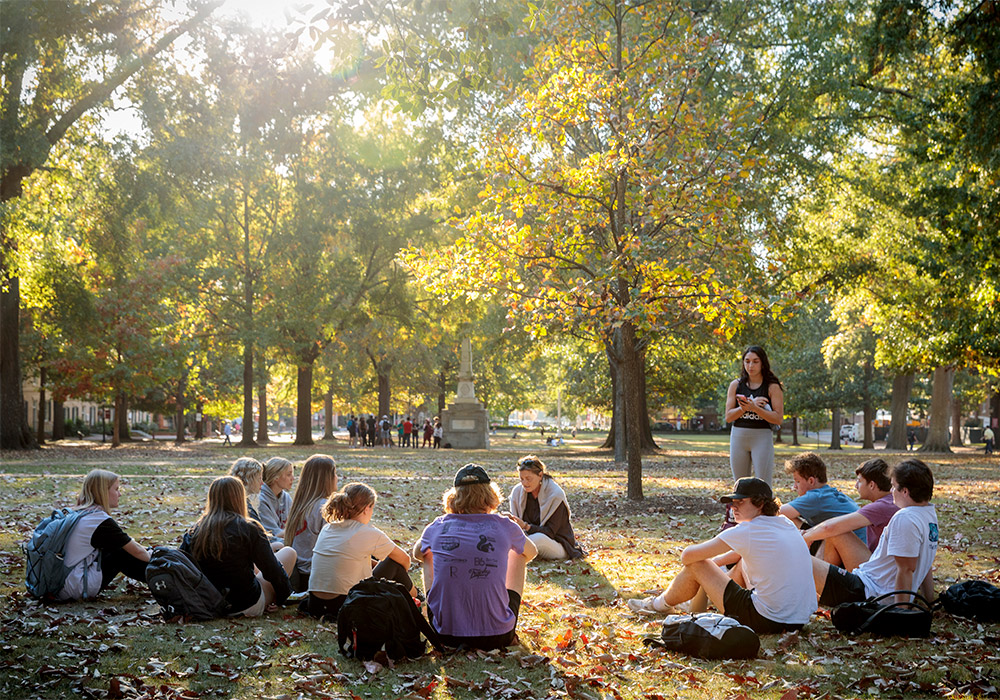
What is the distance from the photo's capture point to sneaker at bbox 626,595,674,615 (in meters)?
7.04

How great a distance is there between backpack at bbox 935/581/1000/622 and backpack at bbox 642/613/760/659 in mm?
1937

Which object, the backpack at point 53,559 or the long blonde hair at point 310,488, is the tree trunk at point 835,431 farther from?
the backpack at point 53,559

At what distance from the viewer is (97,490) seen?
7.11 meters

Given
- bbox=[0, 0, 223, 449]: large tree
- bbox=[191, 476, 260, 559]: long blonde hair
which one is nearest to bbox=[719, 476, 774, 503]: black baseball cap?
bbox=[191, 476, 260, 559]: long blonde hair

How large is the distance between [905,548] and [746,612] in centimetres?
127

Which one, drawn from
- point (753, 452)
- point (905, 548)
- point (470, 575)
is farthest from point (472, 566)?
point (753, 452)

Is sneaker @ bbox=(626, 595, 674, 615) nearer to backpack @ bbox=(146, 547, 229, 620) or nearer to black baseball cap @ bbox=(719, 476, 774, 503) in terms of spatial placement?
black baseball cap @ bbox=(719, 476, 774, 503)

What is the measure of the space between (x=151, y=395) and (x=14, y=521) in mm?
48774

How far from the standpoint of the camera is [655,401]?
179 feet

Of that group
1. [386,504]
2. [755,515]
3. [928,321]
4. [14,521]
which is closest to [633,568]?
[755,515]

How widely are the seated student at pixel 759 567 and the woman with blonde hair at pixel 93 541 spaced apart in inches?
177

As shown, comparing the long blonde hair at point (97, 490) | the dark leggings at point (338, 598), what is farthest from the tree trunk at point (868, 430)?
the long blonde hair at point (97, 490)

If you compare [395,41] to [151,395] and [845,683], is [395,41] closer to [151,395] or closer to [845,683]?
[845,683]

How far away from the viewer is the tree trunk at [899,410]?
43.7 metres
